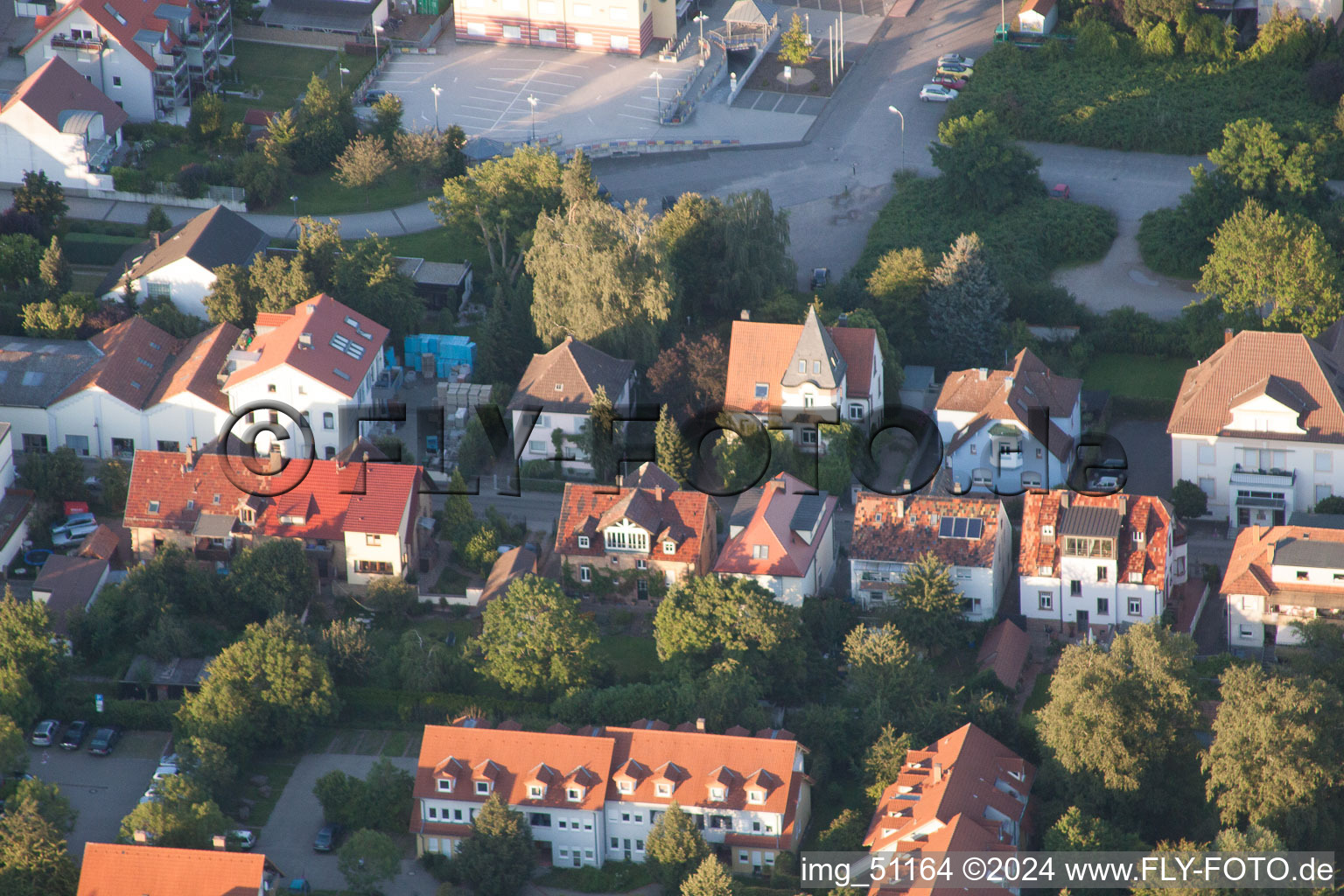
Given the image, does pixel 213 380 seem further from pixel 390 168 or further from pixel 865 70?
pixel 865 70

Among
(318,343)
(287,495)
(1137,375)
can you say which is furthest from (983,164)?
(287,495)

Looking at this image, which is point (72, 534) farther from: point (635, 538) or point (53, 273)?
point (635, 538)

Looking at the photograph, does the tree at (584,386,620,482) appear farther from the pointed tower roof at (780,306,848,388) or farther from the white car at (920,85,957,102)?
the white car at (920,85,957,102)

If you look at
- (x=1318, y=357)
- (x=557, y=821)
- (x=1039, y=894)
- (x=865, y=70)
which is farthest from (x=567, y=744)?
(x=865, y=70)

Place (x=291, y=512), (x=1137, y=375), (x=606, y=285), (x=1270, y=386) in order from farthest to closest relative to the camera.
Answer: (x=1137, y=375)
(x=606, y=285)
(x=1270, y=386)
(x=291, y=512)

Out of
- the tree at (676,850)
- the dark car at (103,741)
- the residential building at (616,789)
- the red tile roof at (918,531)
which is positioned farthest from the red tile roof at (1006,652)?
the dark car at (103,741)
